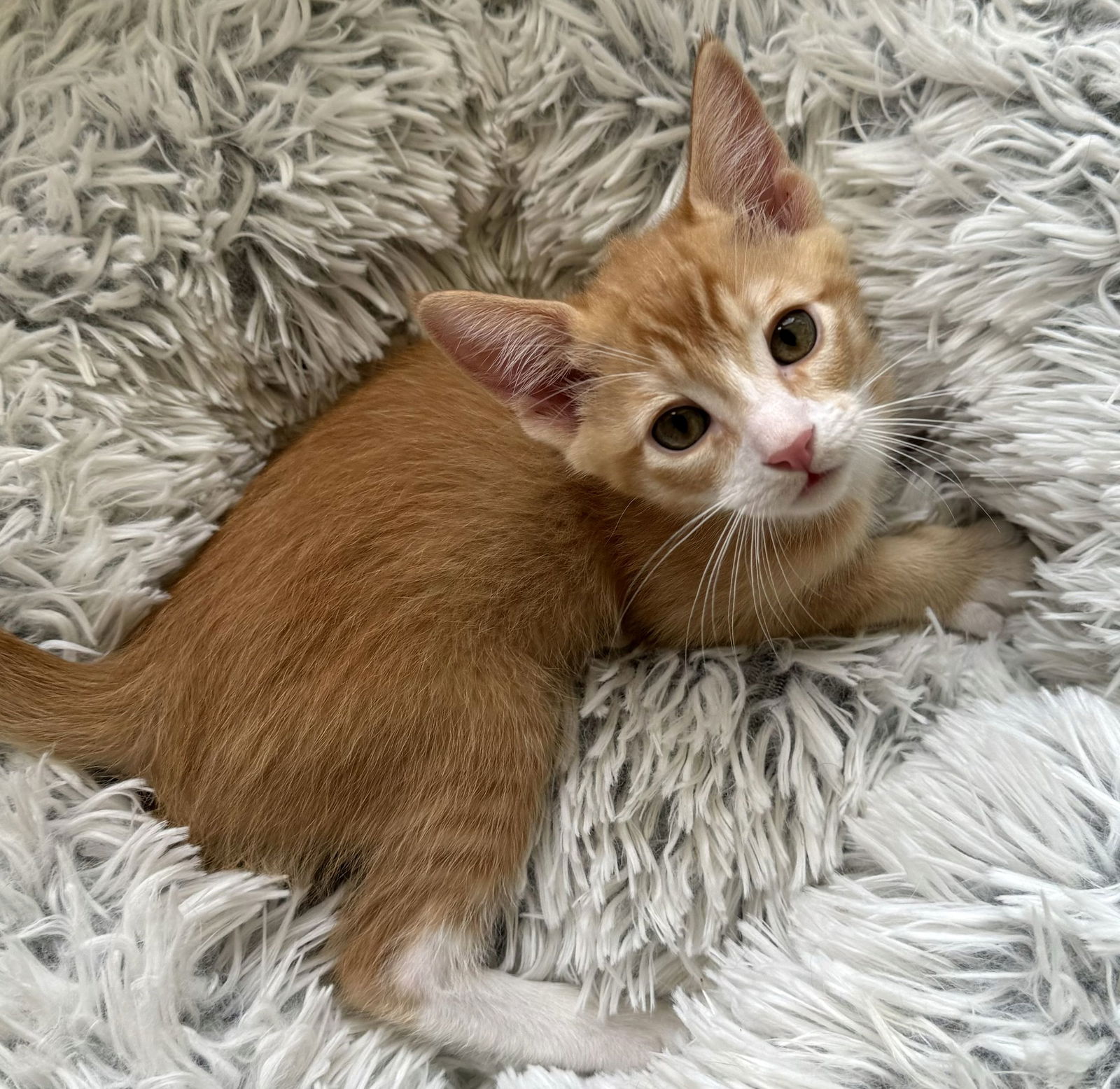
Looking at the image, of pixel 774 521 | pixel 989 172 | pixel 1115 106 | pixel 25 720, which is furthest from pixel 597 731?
pixel 1115 106

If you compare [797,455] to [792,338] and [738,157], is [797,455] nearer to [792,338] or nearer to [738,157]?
[792,338]

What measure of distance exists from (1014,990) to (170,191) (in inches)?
48.1

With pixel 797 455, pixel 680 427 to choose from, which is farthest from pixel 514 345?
pixel 797 455

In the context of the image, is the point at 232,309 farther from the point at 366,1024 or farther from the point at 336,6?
the point at 366,1024

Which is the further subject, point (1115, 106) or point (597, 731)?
point (597, 731)

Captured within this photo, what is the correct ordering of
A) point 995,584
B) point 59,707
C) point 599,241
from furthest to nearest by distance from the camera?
point 599,241
point 995,584
point 59,707

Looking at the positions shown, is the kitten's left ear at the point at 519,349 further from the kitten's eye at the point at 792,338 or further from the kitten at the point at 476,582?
the kitten's eye at the point at 792,338

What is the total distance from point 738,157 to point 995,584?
2.00 feet

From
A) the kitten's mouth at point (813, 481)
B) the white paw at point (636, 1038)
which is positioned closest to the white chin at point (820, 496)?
the kitten's mouth at point (813, 481)

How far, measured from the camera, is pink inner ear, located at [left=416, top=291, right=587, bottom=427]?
871mm

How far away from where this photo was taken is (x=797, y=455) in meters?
0.86

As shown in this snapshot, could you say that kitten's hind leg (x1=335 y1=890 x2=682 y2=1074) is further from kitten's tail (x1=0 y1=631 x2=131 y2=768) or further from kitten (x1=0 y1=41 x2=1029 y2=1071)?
kitten's tail (x1=0 y1=631 x2=131 y2=768)

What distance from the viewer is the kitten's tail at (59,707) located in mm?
945

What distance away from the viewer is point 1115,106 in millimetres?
946
